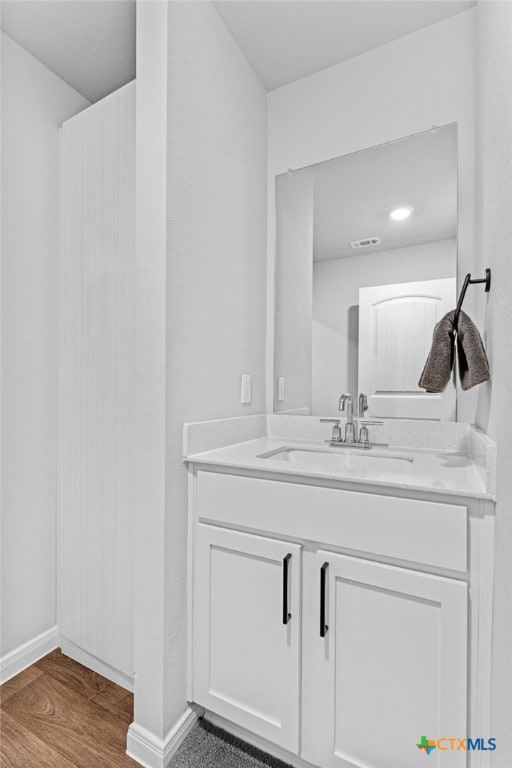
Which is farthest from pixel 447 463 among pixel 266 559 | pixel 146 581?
pixel 146 581

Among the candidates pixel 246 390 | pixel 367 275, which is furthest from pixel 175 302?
pixel 367 275

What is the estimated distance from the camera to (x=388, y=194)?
5.25 feet

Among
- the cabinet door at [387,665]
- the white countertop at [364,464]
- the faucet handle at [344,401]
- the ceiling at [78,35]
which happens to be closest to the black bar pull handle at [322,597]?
the cabinet door at [387,665]

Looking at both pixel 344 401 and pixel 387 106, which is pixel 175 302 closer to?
pixel 344 401

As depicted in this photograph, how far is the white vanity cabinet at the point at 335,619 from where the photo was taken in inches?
35.3

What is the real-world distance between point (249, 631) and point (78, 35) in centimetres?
231

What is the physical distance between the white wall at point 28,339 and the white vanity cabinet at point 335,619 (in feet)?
2.67

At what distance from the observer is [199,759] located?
46.4 inches

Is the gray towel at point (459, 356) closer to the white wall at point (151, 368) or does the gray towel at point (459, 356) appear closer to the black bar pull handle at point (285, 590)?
the black bar pull handle at point (285, 590)

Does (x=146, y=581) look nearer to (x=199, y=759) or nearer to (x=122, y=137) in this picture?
(x=199, y=759)

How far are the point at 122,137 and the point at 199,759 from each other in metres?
2.13

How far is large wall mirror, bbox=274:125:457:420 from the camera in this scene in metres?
1.49

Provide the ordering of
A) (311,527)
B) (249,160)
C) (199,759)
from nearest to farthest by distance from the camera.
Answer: (311,527) < (199,759) < (249,160)

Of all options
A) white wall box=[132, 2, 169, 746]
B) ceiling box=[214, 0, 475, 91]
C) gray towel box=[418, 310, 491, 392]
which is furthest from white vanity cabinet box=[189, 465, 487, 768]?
ceiling box=[214, 0, 475, 91]
